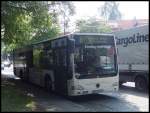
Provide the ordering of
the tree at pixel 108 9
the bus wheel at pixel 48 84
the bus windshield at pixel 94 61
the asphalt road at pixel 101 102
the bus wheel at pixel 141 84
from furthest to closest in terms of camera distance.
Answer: the tree at pixel 108 9, the bus wheel at pixel 48 84, the bus wheel at pixel 141 84, the bus windshield at pixel 94 61, the asphalt road at pixel 101 102

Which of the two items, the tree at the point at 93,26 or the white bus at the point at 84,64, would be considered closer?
the white bus at the point at 84,64

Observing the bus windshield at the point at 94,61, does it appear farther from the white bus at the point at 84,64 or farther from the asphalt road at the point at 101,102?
the asphalt road at the point at 101,102

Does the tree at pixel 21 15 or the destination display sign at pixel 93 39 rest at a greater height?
the tree at pixel 21 15

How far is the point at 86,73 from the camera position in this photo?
15.0 m

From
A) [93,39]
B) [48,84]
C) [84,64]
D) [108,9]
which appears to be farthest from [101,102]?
[108,9]

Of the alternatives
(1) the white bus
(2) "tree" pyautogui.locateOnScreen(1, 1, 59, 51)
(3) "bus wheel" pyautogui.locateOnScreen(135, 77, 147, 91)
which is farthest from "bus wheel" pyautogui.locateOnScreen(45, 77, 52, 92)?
(3) "bus wheel" pyautogui.locateOnScreen(135, 77, 147, 91)

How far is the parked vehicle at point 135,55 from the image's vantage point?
17719mm

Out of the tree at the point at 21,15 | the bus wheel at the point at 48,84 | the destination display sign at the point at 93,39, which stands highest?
the tree at the point at 21,15

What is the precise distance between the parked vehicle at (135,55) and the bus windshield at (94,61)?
105 inches

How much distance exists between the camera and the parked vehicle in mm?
17719

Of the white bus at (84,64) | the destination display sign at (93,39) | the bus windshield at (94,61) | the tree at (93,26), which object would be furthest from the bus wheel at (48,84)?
the tree at (93,26)

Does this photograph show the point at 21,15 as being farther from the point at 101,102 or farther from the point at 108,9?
the point at 108,9

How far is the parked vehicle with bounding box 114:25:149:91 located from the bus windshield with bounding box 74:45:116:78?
105 inches

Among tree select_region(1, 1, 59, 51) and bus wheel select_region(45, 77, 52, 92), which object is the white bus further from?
tree select_region(1, 1, 59, 51)
